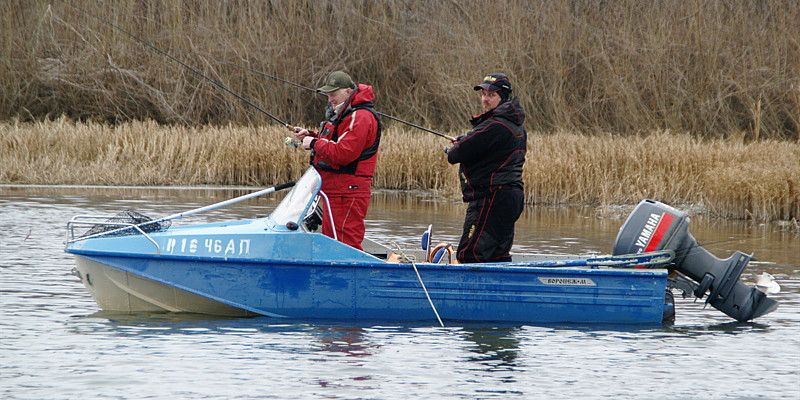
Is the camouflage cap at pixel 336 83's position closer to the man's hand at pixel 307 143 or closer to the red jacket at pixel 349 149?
the red jacket at pixel 349 149

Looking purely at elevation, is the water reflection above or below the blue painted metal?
below

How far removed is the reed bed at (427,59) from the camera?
2655 centimetres

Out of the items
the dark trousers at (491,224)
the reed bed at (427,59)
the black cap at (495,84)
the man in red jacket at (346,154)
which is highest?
the reed bed at (427,59)

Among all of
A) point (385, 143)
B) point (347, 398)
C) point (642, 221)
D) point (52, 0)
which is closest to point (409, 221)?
point (385, 143)

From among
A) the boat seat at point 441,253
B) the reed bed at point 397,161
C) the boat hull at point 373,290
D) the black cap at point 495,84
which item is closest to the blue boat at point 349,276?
the boat hull at point 373,290

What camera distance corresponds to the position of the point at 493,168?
10.2 m

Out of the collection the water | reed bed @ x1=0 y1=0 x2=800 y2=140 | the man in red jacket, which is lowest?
the water

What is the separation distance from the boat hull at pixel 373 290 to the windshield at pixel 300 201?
1.23ft

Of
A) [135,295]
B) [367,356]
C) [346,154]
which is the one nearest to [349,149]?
[346,154]

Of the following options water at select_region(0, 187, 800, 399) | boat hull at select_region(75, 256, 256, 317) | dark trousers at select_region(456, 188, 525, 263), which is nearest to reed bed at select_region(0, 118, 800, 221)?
water at select_region(0, 187, 800, 399)

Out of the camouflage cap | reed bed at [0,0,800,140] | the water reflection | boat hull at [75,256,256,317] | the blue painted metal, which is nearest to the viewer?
the water reflection

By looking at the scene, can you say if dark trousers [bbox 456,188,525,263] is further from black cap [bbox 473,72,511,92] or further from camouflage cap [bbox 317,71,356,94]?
camouflage cap [bbox 317,71,356,94]

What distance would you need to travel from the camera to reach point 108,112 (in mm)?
28469

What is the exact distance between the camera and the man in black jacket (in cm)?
1013
